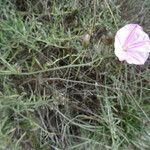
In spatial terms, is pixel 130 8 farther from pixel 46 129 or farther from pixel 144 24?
pixel 46 129

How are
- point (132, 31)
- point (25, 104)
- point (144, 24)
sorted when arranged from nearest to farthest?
point (25, 104) → point (132, 31) → point (144, 24)

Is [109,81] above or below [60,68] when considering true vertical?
below

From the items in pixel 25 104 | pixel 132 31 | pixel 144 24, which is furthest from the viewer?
pixel 144 24

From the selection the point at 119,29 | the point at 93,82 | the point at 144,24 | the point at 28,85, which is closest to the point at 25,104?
the point at 28,85

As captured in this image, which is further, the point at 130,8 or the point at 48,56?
the point at 130,8
